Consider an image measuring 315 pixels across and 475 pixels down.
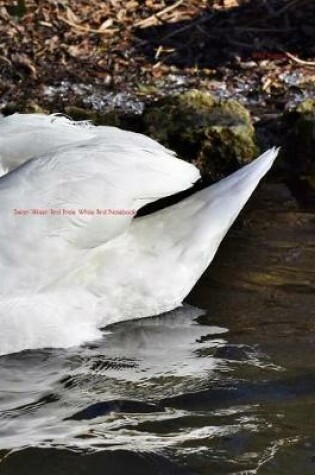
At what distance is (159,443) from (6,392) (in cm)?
89

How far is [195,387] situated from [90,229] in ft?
3.06

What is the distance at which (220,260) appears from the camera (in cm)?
678

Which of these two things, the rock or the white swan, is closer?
the white swan

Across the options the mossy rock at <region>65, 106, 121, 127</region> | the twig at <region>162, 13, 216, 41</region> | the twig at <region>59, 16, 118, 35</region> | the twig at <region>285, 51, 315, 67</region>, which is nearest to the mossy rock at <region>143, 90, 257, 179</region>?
the mossy rock at <region>65, 106, 121, 127</region>

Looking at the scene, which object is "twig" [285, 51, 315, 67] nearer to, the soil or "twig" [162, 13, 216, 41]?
the soil

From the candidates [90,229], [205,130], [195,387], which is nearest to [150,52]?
[205,130]

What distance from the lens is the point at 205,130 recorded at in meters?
7.90

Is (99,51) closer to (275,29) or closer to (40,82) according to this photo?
(40,82)

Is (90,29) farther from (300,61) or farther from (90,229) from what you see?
(90,229)

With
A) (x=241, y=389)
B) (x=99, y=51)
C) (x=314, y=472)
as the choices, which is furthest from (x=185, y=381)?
(x=99, y=51)

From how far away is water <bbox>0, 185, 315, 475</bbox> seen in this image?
468 cm

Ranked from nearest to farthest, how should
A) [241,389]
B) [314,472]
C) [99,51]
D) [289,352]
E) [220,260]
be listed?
[314,472], [241,389], [289,352], [220,260], [99,51]

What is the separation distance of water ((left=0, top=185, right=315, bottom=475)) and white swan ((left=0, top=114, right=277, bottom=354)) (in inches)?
5.6

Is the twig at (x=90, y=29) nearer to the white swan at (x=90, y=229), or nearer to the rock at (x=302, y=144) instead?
the rock at (x=302, y=144)
